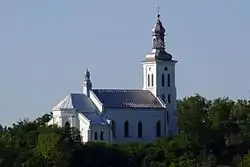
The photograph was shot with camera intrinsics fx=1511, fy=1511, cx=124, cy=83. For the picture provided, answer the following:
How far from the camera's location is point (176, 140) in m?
119

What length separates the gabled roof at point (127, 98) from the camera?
126 meters

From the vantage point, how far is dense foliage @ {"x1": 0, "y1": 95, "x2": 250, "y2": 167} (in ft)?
364

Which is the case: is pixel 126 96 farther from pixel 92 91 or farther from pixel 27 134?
pixel 27 134

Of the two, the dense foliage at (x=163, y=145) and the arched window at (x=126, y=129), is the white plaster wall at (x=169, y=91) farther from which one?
the arched window at (x=126, y=129)

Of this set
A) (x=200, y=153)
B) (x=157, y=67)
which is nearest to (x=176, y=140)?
Result: (x=200, y=153)

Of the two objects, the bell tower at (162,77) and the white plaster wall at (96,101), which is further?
the bell tower at (162,77)

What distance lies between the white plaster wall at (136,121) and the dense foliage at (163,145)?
2650 mm

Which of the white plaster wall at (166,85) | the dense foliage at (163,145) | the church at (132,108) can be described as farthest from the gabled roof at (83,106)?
the white plaster wall at (166,85)

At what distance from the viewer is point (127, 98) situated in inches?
5012

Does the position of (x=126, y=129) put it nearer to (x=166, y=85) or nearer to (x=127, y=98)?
(x=127, y=98)

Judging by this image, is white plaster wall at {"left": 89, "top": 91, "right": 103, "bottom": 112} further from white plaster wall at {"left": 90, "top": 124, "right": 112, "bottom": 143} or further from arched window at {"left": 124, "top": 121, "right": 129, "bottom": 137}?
arched window at {"left": 124, "top": 121, "right": 129, "bottom": 137}

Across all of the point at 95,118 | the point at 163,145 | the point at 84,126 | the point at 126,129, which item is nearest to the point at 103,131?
the point at 95,118

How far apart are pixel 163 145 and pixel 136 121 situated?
26.9ft

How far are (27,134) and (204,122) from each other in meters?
14.3
